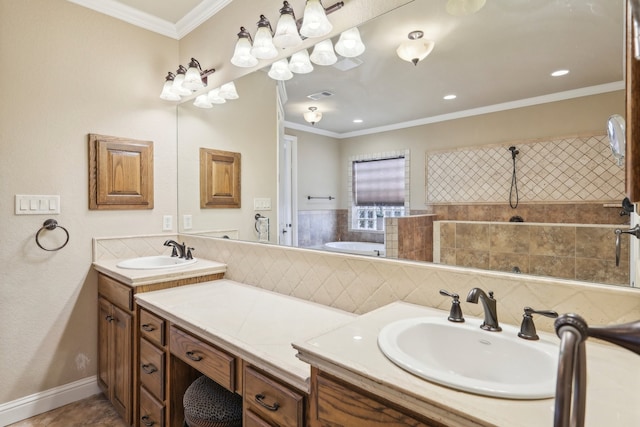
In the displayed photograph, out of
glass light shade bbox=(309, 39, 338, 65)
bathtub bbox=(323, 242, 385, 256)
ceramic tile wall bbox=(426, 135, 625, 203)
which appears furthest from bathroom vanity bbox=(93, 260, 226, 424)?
ceramic tile wall bbox=(426, 135, 625, 203)

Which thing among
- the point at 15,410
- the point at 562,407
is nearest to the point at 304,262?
the point at 562,407

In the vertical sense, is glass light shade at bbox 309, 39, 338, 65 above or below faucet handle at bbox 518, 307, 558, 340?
above

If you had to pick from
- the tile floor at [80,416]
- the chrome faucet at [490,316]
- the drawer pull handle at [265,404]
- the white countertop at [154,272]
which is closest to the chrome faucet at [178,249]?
the white countertop at [154,272]

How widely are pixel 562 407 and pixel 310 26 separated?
1647 mm

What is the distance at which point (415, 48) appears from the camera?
1.40 meters

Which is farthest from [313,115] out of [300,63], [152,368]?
[152,368]

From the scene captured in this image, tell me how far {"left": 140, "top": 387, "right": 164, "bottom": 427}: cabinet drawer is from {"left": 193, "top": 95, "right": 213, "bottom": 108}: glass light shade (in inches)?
75.3

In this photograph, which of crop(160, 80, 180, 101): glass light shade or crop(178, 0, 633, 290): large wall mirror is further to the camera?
crop(160, 80, 180, 101): glass light shade

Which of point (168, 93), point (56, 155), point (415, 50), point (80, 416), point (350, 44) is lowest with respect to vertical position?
point (80, 416)

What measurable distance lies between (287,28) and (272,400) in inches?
63.7

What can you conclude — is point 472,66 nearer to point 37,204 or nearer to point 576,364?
point 576,364

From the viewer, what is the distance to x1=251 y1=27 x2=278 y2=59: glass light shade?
1828 millimetres

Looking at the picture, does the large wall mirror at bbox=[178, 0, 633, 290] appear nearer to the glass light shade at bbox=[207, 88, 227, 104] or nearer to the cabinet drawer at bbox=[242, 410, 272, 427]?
the glass light shade at bbox=[207, 88, 227, 104]

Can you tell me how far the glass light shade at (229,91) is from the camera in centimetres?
233
